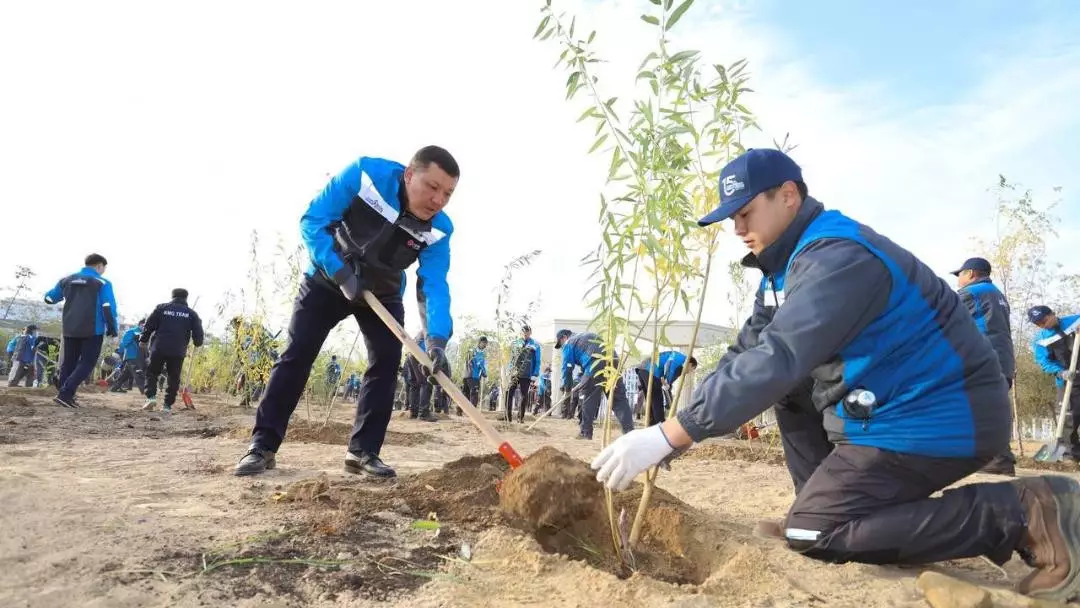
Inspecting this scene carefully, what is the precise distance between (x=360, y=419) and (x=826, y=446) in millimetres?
2377

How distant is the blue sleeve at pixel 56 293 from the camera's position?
773cm

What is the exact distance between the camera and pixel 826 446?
2.57 m

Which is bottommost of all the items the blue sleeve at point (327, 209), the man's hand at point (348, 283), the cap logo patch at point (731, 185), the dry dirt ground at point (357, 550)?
the dry dirt ground at point (357, 550)

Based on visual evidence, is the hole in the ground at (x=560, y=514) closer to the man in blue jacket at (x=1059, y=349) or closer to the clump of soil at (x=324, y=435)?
the clump of soil at (x=324, y=435)

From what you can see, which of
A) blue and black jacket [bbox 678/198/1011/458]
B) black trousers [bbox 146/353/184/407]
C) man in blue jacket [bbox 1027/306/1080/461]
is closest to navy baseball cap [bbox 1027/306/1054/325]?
man in blue jacket [bbox 1027/306/1080/461]

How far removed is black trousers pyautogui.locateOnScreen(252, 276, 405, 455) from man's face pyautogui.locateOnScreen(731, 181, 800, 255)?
208 cm

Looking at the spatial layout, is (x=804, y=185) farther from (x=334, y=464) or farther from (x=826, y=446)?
(x=334, y=464)

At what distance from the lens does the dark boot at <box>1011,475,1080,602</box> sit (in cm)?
172

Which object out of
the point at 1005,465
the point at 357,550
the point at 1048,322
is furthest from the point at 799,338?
the point at 1048,322

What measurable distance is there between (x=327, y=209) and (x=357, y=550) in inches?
78.2

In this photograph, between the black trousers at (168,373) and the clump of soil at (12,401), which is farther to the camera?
the black trousers at (168,373)

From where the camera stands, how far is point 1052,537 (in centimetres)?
178

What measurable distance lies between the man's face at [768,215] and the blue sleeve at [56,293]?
8.56 m

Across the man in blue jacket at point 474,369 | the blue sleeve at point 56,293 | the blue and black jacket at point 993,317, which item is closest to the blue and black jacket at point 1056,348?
the blue and black jacket at point 993,317
